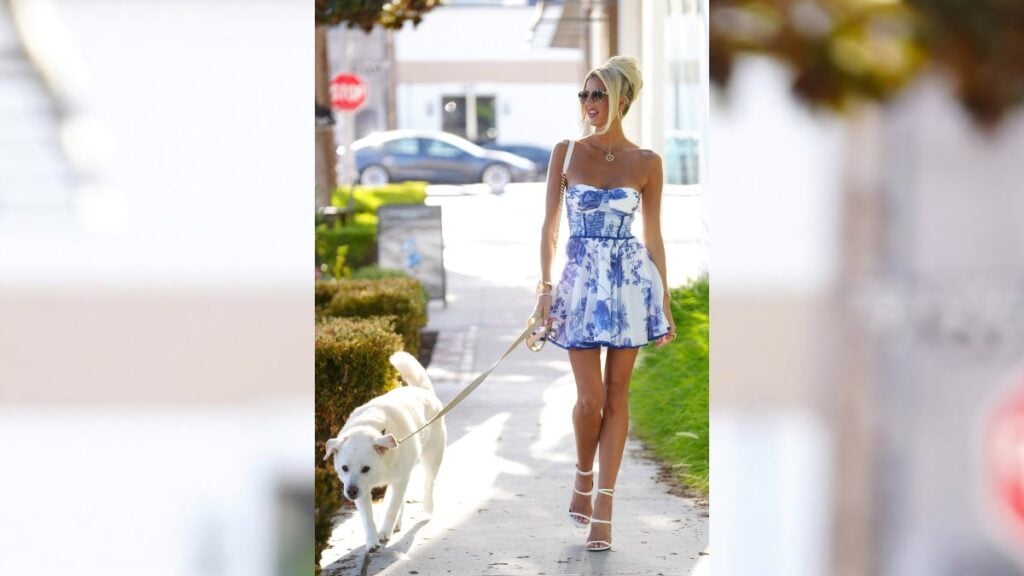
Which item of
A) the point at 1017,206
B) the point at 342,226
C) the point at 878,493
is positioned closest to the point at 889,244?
the point at 1017,206

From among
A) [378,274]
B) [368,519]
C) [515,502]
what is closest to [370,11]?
[378,274]

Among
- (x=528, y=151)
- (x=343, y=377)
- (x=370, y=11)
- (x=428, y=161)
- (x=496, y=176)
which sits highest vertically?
A: (x=370, y=11)

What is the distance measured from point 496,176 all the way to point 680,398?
81.9 ft

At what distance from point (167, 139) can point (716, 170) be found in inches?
56.9

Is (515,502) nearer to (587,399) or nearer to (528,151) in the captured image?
(587,399)

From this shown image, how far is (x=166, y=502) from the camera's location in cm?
408

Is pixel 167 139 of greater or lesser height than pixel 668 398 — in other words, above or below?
above

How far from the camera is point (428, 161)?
34188 mm

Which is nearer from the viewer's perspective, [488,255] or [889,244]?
[889,244]

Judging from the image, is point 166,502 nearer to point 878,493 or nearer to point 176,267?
point 176,267

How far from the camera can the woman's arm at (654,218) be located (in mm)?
5891

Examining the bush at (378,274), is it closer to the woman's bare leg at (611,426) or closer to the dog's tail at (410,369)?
the dog's tail at (410,369)

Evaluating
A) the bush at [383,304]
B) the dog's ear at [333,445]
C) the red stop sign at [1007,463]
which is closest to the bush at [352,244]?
the bush at [383,304]

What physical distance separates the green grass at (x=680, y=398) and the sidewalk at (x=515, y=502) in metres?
0.16
